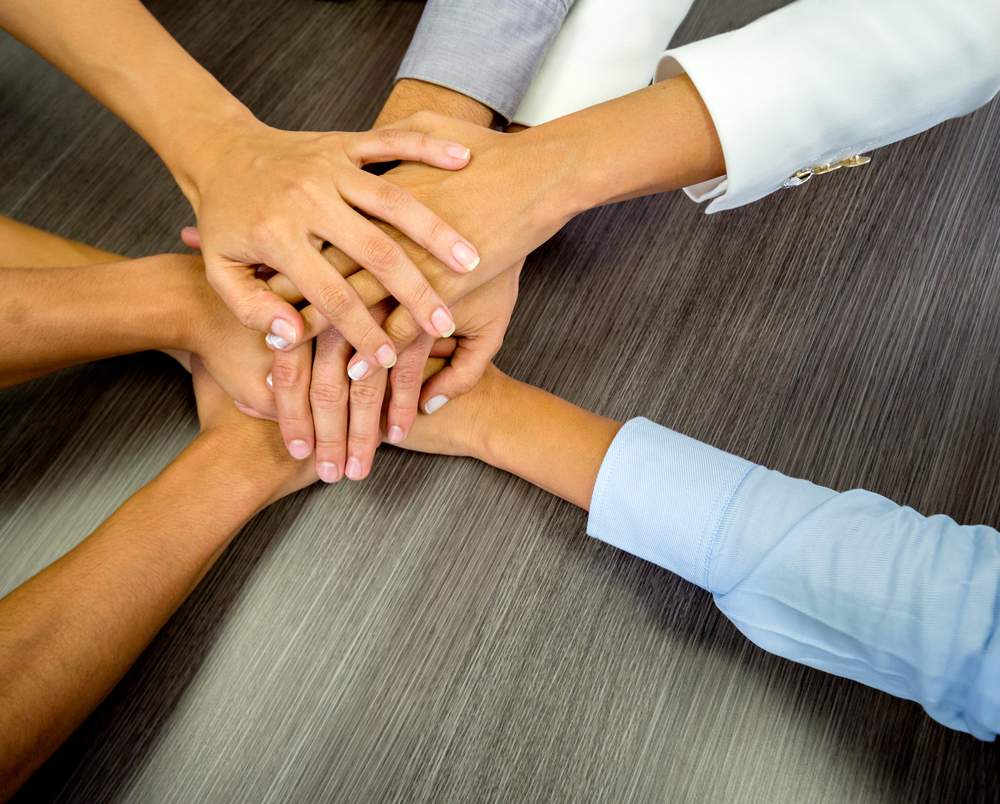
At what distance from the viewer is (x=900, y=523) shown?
0.49 meters

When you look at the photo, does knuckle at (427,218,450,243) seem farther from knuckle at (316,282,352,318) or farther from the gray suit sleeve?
the gray suit sleeve

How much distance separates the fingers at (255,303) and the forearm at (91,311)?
68mm

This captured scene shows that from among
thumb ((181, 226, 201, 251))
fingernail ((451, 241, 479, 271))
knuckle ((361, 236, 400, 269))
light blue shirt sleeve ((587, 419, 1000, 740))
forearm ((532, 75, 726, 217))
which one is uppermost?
thumb ((181, 226, 201, 251))

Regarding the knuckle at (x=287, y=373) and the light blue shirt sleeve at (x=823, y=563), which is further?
the knuckle at (x=287, y=373)

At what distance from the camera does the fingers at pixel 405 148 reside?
23.1 inches

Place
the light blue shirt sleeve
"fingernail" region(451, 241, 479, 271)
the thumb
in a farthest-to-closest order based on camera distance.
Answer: the thumb
"fingernail" region(451, 241, 479, 271)
the light blue shirt sleeve

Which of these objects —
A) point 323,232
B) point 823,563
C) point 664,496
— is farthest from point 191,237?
point 823,563

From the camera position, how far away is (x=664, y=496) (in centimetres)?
56

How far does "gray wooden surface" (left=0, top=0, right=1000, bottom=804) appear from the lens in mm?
544

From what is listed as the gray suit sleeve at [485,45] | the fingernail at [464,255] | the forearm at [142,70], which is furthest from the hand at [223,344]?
the gray suit sleeve at [485,45]

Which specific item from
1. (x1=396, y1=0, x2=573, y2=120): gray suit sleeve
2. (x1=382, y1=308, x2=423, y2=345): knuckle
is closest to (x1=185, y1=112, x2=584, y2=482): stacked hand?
(x1=382, y1=308, x2=423, y2=345): knuckle

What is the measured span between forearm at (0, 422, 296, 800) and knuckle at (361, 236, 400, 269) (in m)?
0.22

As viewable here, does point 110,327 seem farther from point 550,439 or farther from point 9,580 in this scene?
point 550,439

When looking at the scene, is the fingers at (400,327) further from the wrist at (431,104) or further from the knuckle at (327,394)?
the wrist at (431,104)
